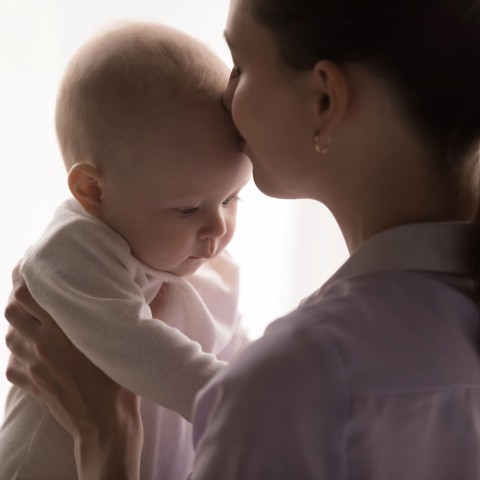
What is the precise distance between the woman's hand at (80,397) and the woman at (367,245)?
32 cm

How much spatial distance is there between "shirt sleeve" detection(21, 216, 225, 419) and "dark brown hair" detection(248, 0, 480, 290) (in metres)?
0.41

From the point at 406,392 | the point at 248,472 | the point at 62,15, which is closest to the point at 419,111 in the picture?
the point at 406,392

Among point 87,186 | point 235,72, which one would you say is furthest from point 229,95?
point 87,186

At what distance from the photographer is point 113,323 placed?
116 cm

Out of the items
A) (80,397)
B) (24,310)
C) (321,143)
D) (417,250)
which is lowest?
(80,397)

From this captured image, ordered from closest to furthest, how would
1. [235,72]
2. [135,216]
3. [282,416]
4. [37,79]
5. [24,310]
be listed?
[282,416]
[235,72]
[135,216]
[24,310]
[37,79]

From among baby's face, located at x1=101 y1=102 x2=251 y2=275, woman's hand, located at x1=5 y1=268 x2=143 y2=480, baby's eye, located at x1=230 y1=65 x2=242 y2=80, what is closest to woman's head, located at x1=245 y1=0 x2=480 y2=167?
baby's eye, located at x1=230 y1=65 x2=242 y2=80

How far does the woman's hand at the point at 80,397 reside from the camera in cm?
121

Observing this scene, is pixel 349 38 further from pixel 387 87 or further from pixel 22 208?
pixel 22 208

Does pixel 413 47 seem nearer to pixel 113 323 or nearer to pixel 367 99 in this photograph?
pixel 367 99

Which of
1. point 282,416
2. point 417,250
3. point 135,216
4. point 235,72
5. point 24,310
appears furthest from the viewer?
point 24,310

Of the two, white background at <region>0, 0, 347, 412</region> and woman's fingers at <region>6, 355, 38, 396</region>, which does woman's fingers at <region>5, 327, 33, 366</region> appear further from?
white background at <region>0, 0, 347, 412</region>

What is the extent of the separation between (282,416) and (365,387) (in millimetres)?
94

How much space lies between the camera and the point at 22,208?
187cm
